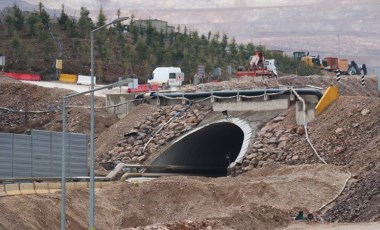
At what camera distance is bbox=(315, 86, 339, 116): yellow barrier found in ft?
258

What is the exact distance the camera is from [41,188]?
55.9 m

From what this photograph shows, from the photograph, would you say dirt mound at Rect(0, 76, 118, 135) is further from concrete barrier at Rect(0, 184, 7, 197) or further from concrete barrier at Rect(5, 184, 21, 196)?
concrete barrier at Rect(0, 184, 7, 197)

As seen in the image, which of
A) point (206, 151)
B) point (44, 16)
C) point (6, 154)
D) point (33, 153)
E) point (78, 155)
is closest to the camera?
point (6, 154)

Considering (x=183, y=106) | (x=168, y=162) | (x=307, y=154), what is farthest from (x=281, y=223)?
(x=183, y=106)

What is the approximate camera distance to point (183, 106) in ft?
297

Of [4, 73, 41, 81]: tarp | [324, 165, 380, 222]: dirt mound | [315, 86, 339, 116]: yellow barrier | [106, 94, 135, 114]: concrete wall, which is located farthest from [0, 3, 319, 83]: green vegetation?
[324, 165, 380, 222]: dirt mound

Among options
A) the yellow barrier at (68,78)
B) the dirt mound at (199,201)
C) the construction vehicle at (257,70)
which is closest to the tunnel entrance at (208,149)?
the dirt mound at (199,201)

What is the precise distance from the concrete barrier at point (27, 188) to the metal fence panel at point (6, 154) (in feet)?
5.54

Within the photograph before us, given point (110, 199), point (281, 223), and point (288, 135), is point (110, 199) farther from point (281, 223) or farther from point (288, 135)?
point (288, 135)

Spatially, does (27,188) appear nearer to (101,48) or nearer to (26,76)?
(26,76)

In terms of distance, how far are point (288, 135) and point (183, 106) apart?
15.7 metres

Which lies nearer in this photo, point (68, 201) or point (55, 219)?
point (55, 219)

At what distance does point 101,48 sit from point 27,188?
88.7 metres

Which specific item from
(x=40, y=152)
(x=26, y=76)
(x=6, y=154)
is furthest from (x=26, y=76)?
(x=6, y=154)
